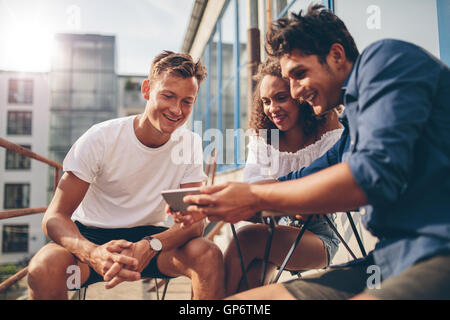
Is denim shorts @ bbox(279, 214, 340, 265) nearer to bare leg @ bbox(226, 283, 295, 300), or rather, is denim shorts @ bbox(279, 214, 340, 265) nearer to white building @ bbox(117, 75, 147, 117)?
bare leg @ bbox(226, 283, 295, 300)

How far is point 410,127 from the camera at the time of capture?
933 millimetres

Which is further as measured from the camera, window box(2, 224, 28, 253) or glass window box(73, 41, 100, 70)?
window box(2, 224, 28, 253)

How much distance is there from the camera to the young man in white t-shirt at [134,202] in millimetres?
1556

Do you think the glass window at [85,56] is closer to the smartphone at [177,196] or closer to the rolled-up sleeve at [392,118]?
the smartphone at [177,196]

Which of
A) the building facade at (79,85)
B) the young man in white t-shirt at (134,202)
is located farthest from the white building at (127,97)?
the young man in white t-shirt at (134,202)

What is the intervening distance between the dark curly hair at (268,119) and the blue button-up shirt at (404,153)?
3.67ft

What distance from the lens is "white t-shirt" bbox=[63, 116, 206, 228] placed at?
6.57 ft

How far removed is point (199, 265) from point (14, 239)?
44.5 metres

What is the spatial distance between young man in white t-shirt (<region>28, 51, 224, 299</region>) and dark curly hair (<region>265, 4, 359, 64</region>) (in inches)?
33.5

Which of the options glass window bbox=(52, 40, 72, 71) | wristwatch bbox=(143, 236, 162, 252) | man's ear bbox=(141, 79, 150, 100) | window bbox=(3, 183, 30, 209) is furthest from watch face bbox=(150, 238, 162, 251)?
window bbox=(3, 183, 30, 209)

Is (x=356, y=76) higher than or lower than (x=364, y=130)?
higher
